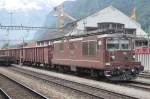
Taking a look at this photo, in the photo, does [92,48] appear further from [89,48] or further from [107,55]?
[107,55]

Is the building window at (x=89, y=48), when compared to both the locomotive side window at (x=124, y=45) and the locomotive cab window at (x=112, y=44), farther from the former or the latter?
the locomotive side window at (x=124, y=45)

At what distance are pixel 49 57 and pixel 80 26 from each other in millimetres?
37553

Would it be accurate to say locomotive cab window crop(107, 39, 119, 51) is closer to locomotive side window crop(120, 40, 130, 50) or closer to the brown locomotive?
the brown locomotive

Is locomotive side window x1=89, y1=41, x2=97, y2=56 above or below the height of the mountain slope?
below

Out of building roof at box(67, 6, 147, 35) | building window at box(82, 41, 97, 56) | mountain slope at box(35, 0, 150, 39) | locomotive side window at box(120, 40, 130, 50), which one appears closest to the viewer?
locomotive side window at box(120, 40, 130, 50)

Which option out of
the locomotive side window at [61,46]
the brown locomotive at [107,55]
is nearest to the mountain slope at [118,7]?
the locomotive side window at [61,46]

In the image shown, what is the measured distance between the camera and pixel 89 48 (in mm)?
26766

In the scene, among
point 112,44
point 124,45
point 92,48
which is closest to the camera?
point 112,44

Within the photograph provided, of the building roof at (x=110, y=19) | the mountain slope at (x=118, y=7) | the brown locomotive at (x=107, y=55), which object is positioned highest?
the mountain slope at (x=118, y=7)

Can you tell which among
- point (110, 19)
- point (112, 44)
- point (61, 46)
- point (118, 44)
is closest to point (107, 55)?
point (112, 44)

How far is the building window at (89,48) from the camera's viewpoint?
25781 millimetres

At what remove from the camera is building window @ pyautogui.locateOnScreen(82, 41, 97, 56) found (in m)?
25.8

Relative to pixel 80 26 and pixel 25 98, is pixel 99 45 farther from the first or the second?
pixel 80 26

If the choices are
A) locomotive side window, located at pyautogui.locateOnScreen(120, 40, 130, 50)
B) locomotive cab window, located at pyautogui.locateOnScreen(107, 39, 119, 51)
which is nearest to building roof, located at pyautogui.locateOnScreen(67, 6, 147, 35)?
locomotive side window, located at pyautogui.locateOnScreen(120, 40, 130, 50)
